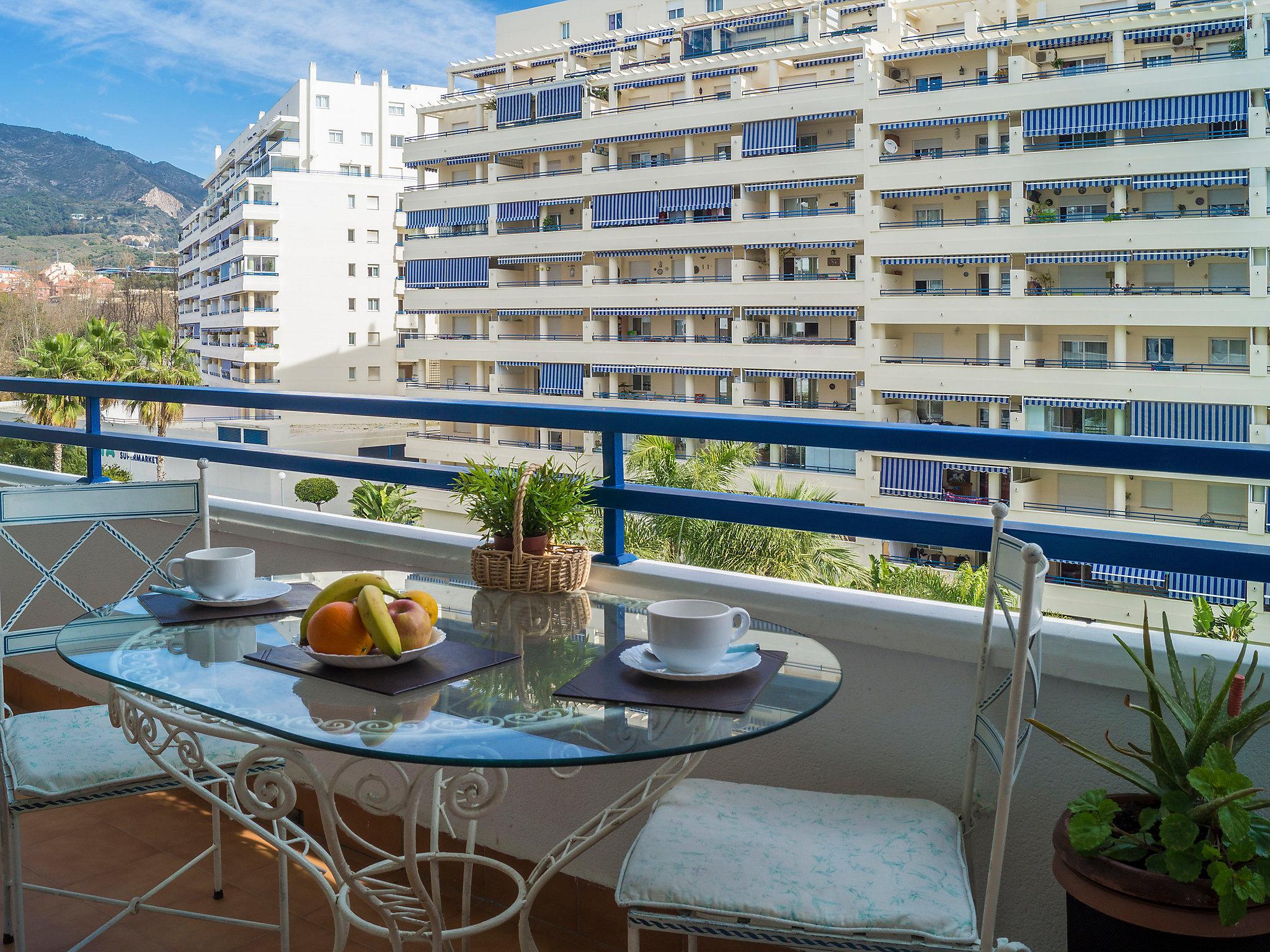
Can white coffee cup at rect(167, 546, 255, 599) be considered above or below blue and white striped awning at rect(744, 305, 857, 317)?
below

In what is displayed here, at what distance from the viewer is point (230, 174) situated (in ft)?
220

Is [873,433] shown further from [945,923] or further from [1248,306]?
[1248,306]

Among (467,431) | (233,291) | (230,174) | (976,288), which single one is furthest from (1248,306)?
(230,174)

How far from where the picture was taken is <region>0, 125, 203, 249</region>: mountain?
6638cm

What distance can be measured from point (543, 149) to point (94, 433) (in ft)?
125

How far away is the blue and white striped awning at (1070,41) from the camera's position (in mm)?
33844

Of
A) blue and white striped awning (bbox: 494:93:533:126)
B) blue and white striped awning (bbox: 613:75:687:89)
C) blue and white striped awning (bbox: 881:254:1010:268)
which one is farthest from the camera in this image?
blue and white striped awning (bbox: 494:93:533:126)

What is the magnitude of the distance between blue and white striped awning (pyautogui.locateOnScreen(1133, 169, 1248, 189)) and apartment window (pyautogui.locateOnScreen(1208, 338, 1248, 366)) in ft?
15.0

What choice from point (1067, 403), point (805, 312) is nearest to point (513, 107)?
point (805, 312)

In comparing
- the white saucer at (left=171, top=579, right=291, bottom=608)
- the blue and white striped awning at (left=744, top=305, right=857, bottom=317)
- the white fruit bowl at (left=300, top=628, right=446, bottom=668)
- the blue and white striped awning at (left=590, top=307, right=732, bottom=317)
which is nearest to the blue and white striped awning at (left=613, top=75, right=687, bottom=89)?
the blue and white striped awning at (left=590, top=307, right=732, bottom=317)

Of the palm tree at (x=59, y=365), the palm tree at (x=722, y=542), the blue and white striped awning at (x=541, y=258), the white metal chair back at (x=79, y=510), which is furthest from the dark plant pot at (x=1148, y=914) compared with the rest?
the blue and white striped awning at (x=541, y=258)

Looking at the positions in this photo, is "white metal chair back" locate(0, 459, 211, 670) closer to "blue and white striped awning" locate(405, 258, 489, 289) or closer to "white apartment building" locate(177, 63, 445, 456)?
"blue and white striped awning" locate(405, 258, 489, 289)

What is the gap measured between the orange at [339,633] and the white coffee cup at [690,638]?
36 centimetres

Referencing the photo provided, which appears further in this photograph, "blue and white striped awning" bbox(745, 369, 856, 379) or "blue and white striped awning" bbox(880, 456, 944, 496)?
"blue and white striped awning" bbox(745, 369, 856, 379)
